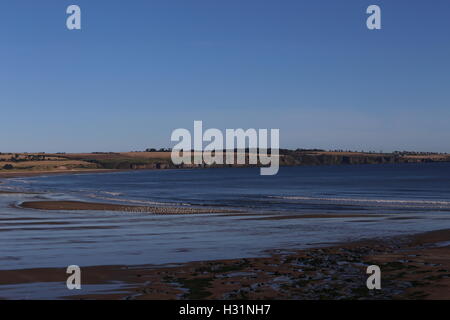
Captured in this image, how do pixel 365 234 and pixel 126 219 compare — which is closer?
pixel 365 234

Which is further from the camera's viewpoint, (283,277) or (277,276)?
(277,276)

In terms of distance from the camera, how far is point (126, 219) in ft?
96.4

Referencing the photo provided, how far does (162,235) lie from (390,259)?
9847 millimetres

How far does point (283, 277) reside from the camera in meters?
13.3

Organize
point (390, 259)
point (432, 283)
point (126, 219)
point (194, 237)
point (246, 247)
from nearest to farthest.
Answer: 1. point (432, 283)
2. point (390, 259)
3. point (246, 247)
4. point (194, 237)
5. point (126, 219)

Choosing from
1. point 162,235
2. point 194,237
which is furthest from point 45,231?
point 194,237

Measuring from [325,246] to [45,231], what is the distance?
40.3 ft

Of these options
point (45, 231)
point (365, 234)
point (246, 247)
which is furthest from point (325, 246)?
point (45, 231)

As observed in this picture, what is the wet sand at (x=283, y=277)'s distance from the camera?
11.5 m

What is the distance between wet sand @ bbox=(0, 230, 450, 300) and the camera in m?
11.5

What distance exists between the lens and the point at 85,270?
14.1m

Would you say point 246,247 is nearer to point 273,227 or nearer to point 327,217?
point 273,227
